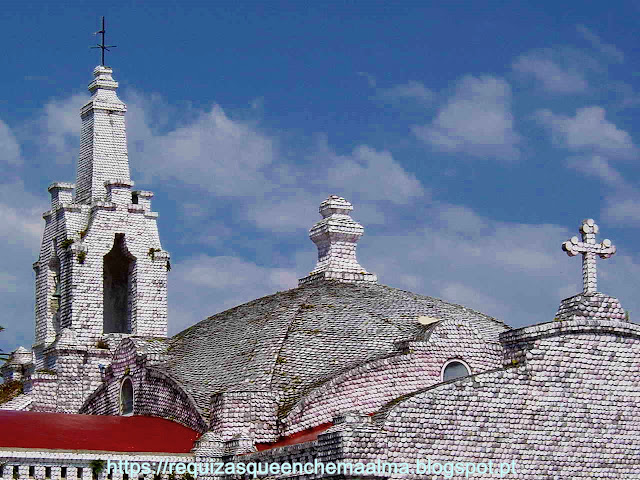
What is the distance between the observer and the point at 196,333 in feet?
155

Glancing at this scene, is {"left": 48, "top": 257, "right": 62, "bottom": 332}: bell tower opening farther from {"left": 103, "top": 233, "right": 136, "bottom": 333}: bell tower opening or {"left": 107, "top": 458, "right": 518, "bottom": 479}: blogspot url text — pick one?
{"left": 107, "top": 458, "right": 518, "bottom": 479}: blogspot url text

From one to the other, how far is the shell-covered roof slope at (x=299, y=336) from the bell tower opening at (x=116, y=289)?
22.5 ft

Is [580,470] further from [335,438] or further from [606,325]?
[335,438]

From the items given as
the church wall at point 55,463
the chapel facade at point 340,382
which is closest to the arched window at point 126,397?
the chapel facade at point 340,382

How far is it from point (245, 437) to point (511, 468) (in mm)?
6617

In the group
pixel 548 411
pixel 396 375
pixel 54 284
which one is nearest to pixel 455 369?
pixel 396 375

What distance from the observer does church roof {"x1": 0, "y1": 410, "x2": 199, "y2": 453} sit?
37000 millimetres

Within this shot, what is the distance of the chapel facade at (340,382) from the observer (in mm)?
36000

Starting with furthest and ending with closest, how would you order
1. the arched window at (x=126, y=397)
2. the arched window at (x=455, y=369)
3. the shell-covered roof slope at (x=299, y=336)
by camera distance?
the arched window at (x=126, y=397) < the shell-covered roof slope at (x=299, y=336) < the arched window at (x=455, y=369)

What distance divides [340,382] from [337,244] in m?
9.22

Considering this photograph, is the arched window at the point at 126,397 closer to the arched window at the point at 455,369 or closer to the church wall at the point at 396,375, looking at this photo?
the church wall at the point at 396,375

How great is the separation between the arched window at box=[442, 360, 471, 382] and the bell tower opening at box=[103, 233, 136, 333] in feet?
54.3

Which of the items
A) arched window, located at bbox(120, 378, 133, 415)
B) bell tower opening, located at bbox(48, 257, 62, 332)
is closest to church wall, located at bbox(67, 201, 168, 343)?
bell tower opening, located at bbox(48, 257, 62, 332)

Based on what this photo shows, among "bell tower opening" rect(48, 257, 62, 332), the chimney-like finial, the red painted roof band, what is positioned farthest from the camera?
"bell tower opening" rect(48, 257, 62, 332)
